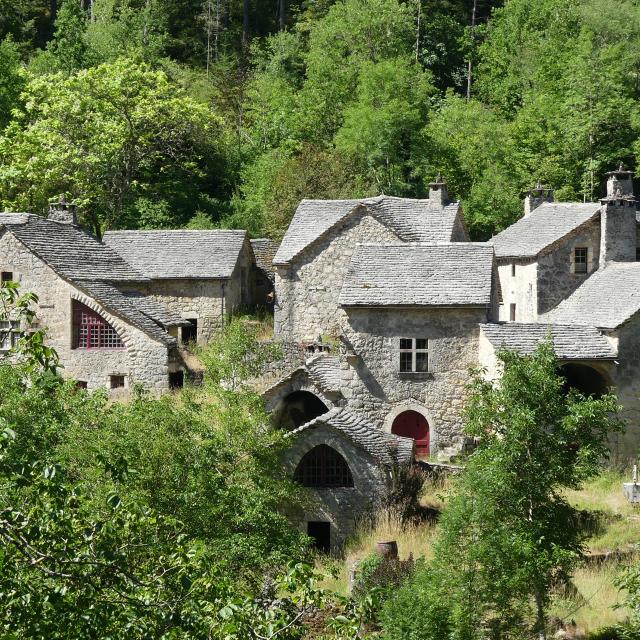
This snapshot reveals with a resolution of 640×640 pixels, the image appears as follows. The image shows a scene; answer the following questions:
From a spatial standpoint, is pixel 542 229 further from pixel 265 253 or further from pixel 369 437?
pixel 369 437

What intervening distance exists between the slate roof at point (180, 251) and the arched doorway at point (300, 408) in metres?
10.1

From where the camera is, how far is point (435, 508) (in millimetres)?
32406

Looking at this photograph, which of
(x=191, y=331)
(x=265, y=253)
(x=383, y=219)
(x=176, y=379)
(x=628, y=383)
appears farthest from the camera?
(x=265, y=253)

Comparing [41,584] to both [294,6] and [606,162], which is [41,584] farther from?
[294,6]

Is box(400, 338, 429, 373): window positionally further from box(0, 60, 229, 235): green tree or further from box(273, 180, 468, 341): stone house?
box(0, 60, 229, 235): green tree

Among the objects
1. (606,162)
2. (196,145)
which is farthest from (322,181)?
(606,162)

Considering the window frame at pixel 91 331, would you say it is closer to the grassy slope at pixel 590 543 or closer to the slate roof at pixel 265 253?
the slate roof at pixel 265 253

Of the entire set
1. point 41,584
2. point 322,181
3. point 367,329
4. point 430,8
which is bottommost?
point 41,584

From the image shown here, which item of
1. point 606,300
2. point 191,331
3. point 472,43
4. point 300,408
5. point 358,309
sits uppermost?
point 472,43

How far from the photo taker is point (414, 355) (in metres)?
36.8

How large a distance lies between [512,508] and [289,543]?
5118 mm

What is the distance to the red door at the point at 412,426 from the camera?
120 feet

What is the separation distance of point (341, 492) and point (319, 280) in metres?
14.8

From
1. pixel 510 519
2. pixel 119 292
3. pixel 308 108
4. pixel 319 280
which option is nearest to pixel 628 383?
pixel 510 519
